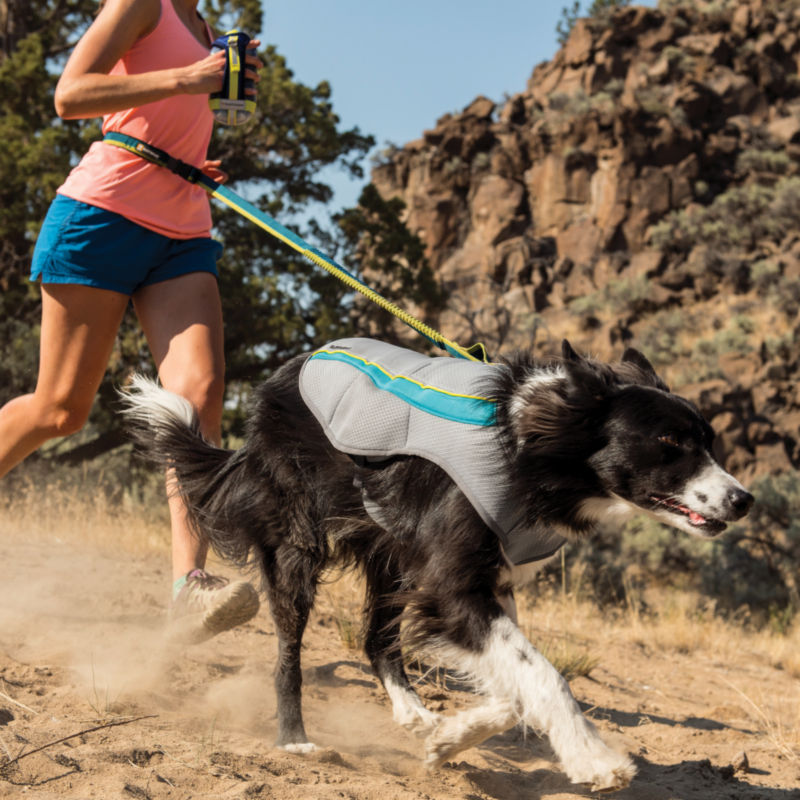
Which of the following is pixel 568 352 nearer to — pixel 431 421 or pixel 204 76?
pixel 431 421

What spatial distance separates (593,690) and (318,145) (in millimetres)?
7967

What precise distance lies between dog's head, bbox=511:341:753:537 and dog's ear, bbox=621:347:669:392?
0.56ft

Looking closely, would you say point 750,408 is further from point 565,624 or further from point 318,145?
point 565,624

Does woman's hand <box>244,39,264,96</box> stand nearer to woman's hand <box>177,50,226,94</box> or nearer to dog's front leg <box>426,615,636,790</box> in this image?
woman's hand <box>177,50,226,94</box>

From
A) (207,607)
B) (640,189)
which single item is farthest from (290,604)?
(640,189)

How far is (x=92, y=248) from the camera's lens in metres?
3.41

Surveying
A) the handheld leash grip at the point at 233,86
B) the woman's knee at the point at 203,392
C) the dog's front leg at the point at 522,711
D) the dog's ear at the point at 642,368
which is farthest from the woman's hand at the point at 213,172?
the dog's front leg at the point at 522,711

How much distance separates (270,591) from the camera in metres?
3.51

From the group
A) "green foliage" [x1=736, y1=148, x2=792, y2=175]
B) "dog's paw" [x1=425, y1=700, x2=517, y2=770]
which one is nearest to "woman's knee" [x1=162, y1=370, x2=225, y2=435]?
"dog's paw" [x1=425, y1=700, x2=517, y2=770]

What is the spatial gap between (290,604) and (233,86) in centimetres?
198

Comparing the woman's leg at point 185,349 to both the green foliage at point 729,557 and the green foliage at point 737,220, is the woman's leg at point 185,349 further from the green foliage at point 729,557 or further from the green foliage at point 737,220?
the green foliage at point 737,220

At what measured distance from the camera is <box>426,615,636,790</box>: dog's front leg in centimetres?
253

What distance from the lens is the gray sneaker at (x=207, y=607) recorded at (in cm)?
325

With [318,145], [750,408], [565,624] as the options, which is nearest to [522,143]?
[750,408]
